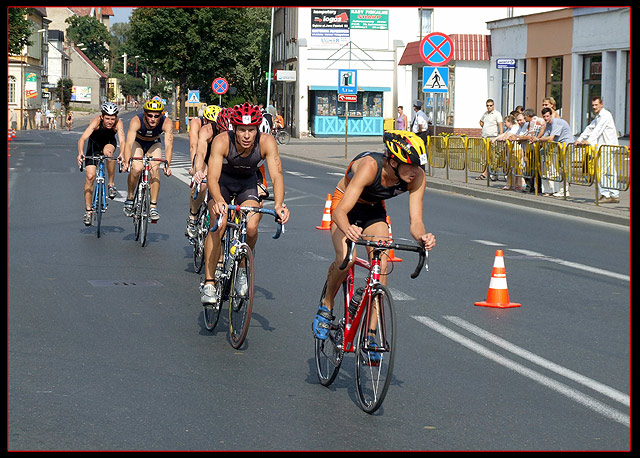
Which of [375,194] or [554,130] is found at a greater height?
[554,130]

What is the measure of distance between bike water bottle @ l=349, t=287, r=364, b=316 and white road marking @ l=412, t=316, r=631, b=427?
1.33 metres

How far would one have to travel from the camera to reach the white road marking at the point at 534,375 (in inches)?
250

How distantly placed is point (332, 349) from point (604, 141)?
46.5 feet

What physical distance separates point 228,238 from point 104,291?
230 cm

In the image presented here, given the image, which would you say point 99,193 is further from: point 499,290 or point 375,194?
point 375,194

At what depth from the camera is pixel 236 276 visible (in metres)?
8.34

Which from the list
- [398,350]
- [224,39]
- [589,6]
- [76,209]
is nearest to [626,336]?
[398,350]

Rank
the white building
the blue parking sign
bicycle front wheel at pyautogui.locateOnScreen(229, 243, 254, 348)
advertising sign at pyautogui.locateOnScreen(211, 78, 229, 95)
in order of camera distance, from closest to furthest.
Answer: bicycle front wheel at pyautogui.locateOnScreen(229, 243, 254, 348) → the blue parking sign → advertising sign at pyautogui.locateOnScreen(211, 78, 229, 95) → the white building

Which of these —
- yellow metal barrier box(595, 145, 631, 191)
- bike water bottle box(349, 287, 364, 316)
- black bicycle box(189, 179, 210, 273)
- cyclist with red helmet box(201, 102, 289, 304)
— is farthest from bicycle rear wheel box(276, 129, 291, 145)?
bike water bottle box(349, 287, 364, 316)

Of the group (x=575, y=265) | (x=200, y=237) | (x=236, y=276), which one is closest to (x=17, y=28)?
(x=200, y=237)

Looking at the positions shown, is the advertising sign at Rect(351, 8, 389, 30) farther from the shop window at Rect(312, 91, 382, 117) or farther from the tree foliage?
the tree foliage

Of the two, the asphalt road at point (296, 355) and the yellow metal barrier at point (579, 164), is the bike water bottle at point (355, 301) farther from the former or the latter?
the yellow metal barrier at point (579, 164)

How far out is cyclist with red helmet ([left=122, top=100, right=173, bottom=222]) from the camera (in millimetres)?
14047
